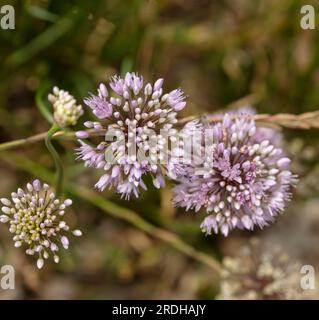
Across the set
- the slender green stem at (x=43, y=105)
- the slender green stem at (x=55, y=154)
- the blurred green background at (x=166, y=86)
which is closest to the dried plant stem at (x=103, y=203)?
the blurred green background at (x=166, y=86)

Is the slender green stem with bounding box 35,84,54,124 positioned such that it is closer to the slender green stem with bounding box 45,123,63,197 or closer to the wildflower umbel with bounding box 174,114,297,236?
the slender green stem with bounding box 45,123,63,197

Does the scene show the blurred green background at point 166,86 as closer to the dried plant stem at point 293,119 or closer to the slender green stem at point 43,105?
the slender green stem at point 43,105

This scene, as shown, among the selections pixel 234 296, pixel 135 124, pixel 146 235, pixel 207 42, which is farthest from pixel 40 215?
pixel 207 42

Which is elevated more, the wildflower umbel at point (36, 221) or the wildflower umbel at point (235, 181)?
the wildflower umbel at point (235, 181)

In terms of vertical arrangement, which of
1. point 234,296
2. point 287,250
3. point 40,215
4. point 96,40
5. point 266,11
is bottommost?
point 234,296

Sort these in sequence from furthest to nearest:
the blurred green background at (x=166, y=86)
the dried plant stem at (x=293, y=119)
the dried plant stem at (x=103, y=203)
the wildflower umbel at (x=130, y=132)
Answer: the blurred green background at (x=166, y=86), the dried plant stem at (x=103, y=203), the dried plant stem at (x=293, y=119), the wildflower umbel at (x=130, y=132)

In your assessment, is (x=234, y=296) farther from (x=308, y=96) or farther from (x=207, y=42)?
(x=207, y=42)
